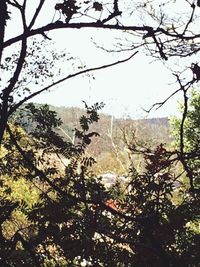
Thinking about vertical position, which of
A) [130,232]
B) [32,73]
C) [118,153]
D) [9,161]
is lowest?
[130,232]

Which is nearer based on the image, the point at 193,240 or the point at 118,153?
the point at 193,240

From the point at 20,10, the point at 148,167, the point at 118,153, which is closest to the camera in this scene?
the point at 20,10

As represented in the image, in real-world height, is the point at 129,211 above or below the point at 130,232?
above

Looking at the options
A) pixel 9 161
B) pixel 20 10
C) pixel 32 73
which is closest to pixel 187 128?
pixel 32 73

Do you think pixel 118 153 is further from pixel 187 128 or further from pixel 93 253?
pixel 93 253

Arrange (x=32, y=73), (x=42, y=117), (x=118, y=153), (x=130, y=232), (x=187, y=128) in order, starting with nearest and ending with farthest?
(x=130, y=232), (x=42, y=117), (x=32, y=73), (x=187, y=128), (x=118, y=153)

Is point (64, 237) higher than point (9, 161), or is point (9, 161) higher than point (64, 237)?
point (9, 161)

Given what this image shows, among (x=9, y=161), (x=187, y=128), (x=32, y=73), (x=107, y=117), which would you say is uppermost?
(x=107, y=117)

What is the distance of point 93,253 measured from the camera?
281cm

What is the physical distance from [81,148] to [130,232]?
31.5 inches

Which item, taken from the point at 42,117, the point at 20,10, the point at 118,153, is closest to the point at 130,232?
the point at 42,117

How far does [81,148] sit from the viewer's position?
3035 mm

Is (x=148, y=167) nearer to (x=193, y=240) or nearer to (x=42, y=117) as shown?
(x=193, y=240)

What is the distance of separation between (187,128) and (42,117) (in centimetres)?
957
